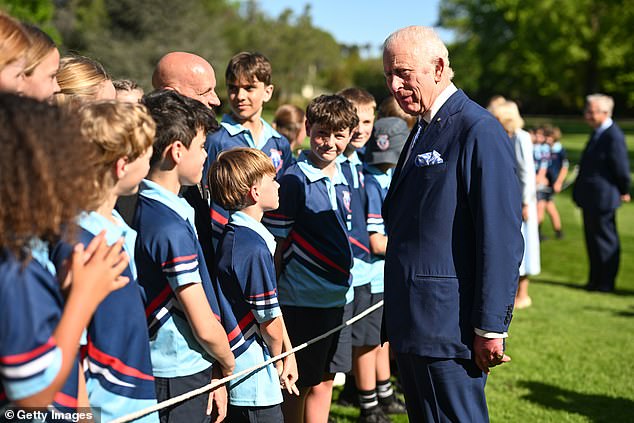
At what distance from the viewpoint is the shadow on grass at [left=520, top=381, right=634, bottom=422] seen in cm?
583

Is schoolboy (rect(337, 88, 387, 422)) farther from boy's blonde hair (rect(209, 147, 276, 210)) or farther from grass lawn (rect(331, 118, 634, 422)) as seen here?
boy's blonde hair (rect(209, 147, 276, 210))

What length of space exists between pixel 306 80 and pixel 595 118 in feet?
230

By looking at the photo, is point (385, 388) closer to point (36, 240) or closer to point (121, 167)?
point (121, 167)

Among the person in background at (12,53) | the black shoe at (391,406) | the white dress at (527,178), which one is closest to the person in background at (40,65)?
the person in background at (12,53)

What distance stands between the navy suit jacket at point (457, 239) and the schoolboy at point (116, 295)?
52.0 inches

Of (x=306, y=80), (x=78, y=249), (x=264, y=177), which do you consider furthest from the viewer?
(x=306, y=80)

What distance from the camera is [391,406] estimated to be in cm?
566

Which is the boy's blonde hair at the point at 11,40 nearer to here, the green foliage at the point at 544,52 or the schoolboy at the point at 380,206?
the schoolboy at the point at 380,206

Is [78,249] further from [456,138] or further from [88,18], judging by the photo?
[88,18]

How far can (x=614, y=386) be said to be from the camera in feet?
21.4

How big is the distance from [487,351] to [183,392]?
4.46 ft

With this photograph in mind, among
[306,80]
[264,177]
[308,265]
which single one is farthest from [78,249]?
[306,80]

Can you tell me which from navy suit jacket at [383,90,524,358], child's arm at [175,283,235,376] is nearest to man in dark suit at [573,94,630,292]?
navy suit jacket at [383,90,524,358]

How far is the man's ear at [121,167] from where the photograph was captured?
263cm
